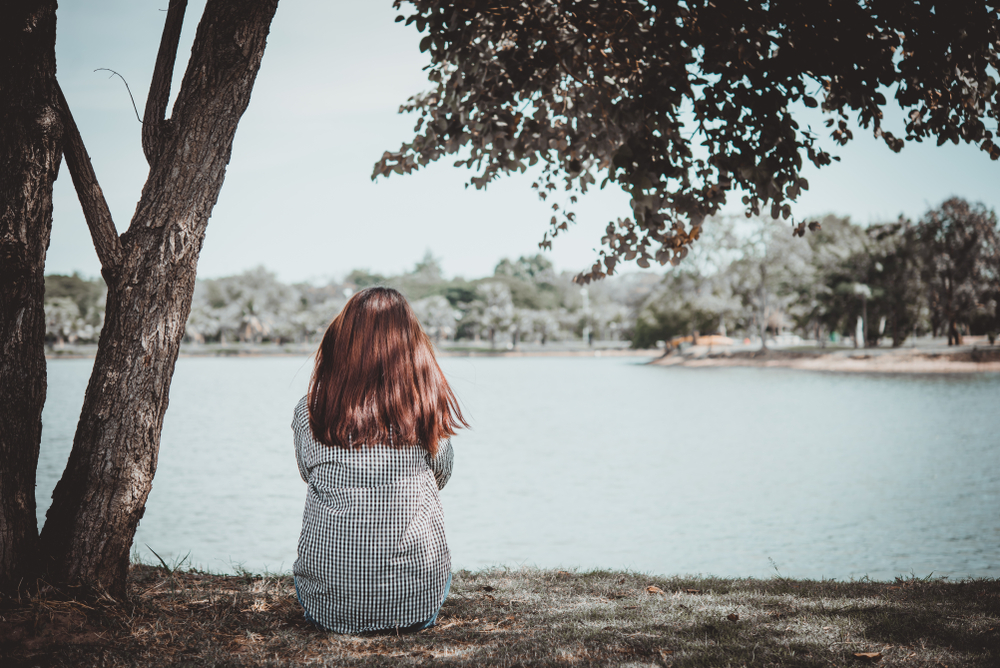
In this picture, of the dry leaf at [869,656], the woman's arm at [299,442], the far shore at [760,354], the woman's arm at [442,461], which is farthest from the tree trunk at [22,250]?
the far shore at [760,354]

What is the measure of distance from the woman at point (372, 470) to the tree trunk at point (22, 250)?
1152 millimetres

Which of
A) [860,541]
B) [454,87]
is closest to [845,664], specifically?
[454,87]

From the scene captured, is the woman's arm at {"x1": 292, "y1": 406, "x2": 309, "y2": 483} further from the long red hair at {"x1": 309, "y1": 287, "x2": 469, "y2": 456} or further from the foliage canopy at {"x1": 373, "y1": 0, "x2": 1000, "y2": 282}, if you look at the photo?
the foliage canopy at {"x1": 373, "y1": 0, "x2": 1000, "y2": 282}

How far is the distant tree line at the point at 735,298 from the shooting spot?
34812mm

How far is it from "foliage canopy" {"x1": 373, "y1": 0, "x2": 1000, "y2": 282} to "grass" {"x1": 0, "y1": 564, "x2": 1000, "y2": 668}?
2.09 meters

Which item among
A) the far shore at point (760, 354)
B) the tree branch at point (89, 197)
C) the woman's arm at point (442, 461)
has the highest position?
the tree branch at point (89, 197)

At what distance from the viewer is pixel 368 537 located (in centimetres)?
260

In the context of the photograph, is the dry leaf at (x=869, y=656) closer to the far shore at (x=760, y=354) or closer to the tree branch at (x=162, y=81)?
the tree branch at (x=162, y=81)

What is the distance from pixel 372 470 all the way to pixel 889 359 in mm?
38077

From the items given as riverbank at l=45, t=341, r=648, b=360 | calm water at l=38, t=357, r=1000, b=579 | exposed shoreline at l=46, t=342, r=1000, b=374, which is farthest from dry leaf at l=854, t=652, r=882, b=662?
riverbank at l=45, t=341, r=648, b=360

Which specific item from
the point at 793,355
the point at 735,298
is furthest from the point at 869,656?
the point at 735,298

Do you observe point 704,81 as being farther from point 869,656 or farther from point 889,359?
point 889,359

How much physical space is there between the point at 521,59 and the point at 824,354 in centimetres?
3897

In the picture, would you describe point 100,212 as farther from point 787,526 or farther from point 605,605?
point 787,526
